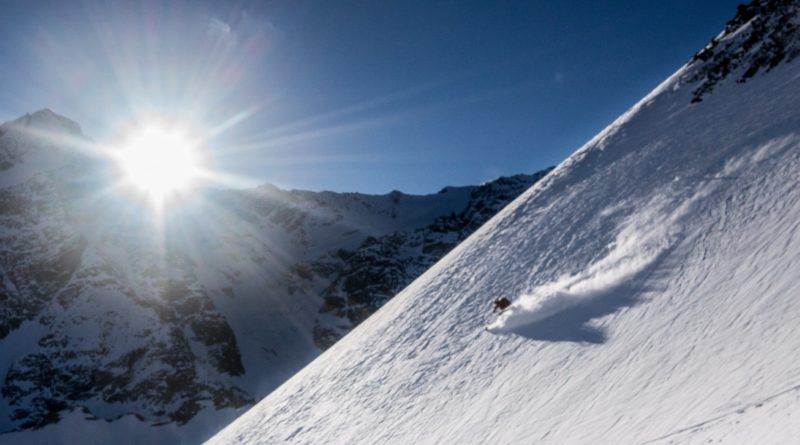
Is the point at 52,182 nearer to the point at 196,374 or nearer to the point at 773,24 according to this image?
the point at 196,374

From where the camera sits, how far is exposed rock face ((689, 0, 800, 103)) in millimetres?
20531

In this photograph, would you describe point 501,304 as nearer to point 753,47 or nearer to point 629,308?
point 629,308

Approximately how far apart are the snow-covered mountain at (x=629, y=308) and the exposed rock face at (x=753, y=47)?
10 centimetres

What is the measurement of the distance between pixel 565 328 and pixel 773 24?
67.0 feet

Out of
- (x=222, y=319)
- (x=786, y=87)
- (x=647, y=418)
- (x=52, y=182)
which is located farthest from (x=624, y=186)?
(x=52, y=182)

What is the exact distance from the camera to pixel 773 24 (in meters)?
22.4

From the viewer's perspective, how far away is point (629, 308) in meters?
11.2

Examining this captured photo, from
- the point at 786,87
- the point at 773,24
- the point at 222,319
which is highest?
the point at 222,319

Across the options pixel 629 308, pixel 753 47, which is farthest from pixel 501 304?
pixel 753 47

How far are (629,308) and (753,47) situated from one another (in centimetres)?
1849

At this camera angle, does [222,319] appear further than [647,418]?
Yes

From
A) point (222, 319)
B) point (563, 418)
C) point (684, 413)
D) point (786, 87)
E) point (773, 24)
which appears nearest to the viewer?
point (684, 413)

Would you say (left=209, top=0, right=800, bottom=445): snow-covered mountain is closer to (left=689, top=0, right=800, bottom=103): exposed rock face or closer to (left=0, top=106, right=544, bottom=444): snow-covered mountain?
(left=689, top=0, right=800, bottom=103): exposed rock face

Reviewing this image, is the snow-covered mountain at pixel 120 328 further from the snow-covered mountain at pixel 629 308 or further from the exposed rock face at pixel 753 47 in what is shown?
the exposed rock face at pixel 753 47
